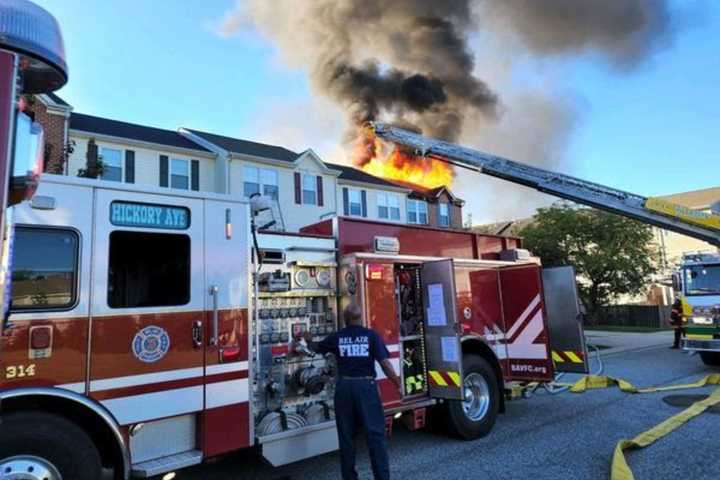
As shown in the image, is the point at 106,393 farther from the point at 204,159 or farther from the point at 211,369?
the point at 204,159

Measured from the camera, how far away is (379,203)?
29.9 meters

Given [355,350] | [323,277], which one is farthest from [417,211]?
[355,350]

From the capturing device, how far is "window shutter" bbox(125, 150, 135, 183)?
2166 cm

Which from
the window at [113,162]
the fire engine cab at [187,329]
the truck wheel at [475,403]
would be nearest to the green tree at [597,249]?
the window at [113,162]

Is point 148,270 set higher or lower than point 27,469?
higher

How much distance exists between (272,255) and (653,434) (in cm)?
498

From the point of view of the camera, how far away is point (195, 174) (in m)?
23.8

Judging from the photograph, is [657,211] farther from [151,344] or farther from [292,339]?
[151,344]

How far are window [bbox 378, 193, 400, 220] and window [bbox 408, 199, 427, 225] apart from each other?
1.27 m

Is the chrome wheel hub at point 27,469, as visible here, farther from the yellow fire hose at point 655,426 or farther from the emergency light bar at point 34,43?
the yellow fire hose at point 655,426

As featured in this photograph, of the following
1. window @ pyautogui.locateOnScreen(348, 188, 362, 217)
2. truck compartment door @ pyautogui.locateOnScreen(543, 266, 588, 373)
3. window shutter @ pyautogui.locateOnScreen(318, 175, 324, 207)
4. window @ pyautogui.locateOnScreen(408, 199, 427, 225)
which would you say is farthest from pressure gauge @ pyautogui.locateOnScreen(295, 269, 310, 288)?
window @ pyautogui.locateOnScreen(408, 199, 427, 225)

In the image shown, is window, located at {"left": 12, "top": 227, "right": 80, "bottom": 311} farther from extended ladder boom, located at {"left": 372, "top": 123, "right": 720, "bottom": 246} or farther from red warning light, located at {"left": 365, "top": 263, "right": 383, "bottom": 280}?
extended ladder boom, located at {"left": 372, "top": 123, "right": 720, "bottom": 246}

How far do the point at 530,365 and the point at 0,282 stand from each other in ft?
22.2

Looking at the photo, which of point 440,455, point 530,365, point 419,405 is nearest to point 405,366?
point 419,405
